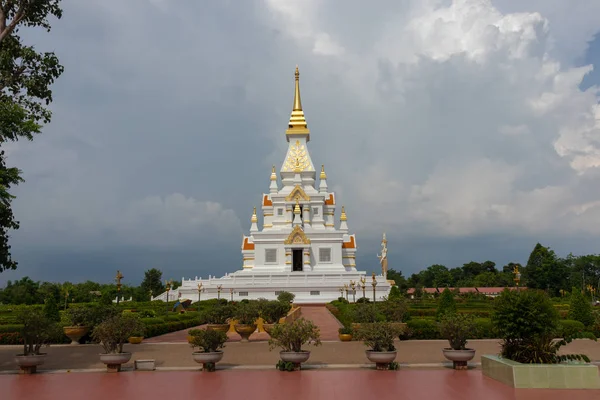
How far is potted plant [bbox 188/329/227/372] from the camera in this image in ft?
48.3

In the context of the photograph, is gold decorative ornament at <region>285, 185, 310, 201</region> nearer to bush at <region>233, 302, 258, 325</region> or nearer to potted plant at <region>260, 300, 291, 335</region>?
potted plant at <region>260, 300, 291, 335</region>

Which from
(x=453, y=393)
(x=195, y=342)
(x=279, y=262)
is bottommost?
(x=453, y=393)

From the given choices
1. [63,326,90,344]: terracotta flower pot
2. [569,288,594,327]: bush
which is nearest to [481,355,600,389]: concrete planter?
[569,288,594,327]: bush

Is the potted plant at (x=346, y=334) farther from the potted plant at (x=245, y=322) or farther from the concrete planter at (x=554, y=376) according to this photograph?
the concrete planter at (x=554, y=376)

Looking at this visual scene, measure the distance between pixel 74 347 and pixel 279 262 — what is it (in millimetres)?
35861

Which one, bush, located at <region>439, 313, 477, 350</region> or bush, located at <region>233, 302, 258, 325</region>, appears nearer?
bush, located at <region>439, 313, 477, 350</region>

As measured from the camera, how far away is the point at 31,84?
1652 centimetres

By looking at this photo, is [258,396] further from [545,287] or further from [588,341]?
[545,287]

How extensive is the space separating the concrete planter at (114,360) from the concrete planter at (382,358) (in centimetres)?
675

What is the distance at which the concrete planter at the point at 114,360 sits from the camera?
14.8 meters

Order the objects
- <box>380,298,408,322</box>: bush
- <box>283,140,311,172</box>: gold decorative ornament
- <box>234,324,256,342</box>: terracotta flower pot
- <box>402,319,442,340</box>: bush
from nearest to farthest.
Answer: <box>402,319,442,340</box>: bush < <box>234,324,256,342</box>: terracotta flower pot < <box>380,298,408,322</box>: bush < <box>283,140,311,172</box>: gold decorative ornament

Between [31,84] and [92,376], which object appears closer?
[92,376]

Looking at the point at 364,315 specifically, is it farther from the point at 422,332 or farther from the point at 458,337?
the point at 458,337

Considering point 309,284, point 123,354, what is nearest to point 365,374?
point 123,354
